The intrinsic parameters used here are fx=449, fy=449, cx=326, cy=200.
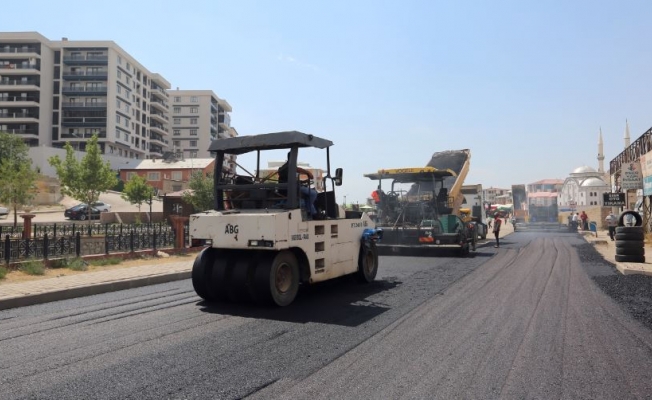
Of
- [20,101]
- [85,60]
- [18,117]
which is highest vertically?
[85,60]

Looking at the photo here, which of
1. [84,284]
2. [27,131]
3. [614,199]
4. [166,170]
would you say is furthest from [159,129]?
[84,284]

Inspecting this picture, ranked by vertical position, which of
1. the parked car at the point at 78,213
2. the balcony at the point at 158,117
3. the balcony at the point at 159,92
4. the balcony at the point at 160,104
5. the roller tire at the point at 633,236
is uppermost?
the balcony at the point at 159,92

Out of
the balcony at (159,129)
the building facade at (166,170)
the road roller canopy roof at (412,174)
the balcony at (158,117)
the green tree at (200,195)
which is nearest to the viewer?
the road roller canopy roof at (412,174)

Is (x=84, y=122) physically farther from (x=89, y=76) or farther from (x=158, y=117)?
(x=158, y=117)

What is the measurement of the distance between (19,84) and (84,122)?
11.2 m

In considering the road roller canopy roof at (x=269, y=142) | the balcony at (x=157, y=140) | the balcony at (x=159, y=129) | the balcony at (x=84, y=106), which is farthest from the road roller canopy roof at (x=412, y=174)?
the balcony at (x=157, y=140)

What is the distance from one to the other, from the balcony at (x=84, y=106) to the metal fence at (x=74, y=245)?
222 feet

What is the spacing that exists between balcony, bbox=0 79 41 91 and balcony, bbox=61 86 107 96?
4015mm

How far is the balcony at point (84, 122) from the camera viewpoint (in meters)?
73.4

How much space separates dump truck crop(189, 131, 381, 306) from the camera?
7270 millimetres

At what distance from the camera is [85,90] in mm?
74500

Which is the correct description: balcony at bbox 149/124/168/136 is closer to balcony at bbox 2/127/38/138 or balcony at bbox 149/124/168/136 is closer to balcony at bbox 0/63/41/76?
balcony at bbox 2/127/38/138

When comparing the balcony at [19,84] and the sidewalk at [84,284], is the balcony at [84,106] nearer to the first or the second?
the balcony at [19,84]

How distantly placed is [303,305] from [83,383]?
13.4 ft
